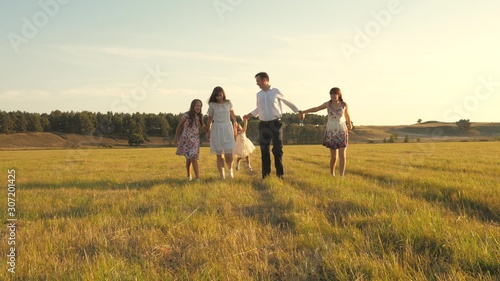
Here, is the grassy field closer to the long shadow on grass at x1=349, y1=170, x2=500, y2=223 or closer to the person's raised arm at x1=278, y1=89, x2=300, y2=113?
the long shadow on grass at x1=349, y1=170, x2=500, y2=223

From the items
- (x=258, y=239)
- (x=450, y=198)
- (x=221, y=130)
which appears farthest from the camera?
(x=221, y=130)

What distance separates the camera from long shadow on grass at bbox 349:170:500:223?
442cm

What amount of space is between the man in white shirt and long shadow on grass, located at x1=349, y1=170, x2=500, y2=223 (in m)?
2.89

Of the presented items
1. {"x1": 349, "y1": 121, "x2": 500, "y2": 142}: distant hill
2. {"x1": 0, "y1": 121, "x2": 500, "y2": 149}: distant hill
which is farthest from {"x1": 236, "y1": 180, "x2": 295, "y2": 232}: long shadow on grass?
{"x1": 349, "y1": 121, "x2": 500, "y2": 142}: distant hill

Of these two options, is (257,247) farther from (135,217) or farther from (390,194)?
(390,194)

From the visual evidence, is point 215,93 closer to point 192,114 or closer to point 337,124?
point 192,114

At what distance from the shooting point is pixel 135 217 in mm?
4414

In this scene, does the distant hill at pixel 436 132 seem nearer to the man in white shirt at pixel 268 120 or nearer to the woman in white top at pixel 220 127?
the man in white shirt at pixel 268 120

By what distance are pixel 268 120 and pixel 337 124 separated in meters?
1.83

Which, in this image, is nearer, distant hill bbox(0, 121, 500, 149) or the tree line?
distant hill bbox(0, 121, 500, 149)

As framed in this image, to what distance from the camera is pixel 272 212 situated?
15.3 ft

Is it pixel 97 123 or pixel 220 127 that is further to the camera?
pixel 97 123

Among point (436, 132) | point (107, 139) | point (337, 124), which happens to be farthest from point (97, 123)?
point (436, 132)

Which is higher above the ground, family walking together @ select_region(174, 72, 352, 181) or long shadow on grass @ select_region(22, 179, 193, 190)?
family walking together @ select_region(174, 72, 352, 181)
